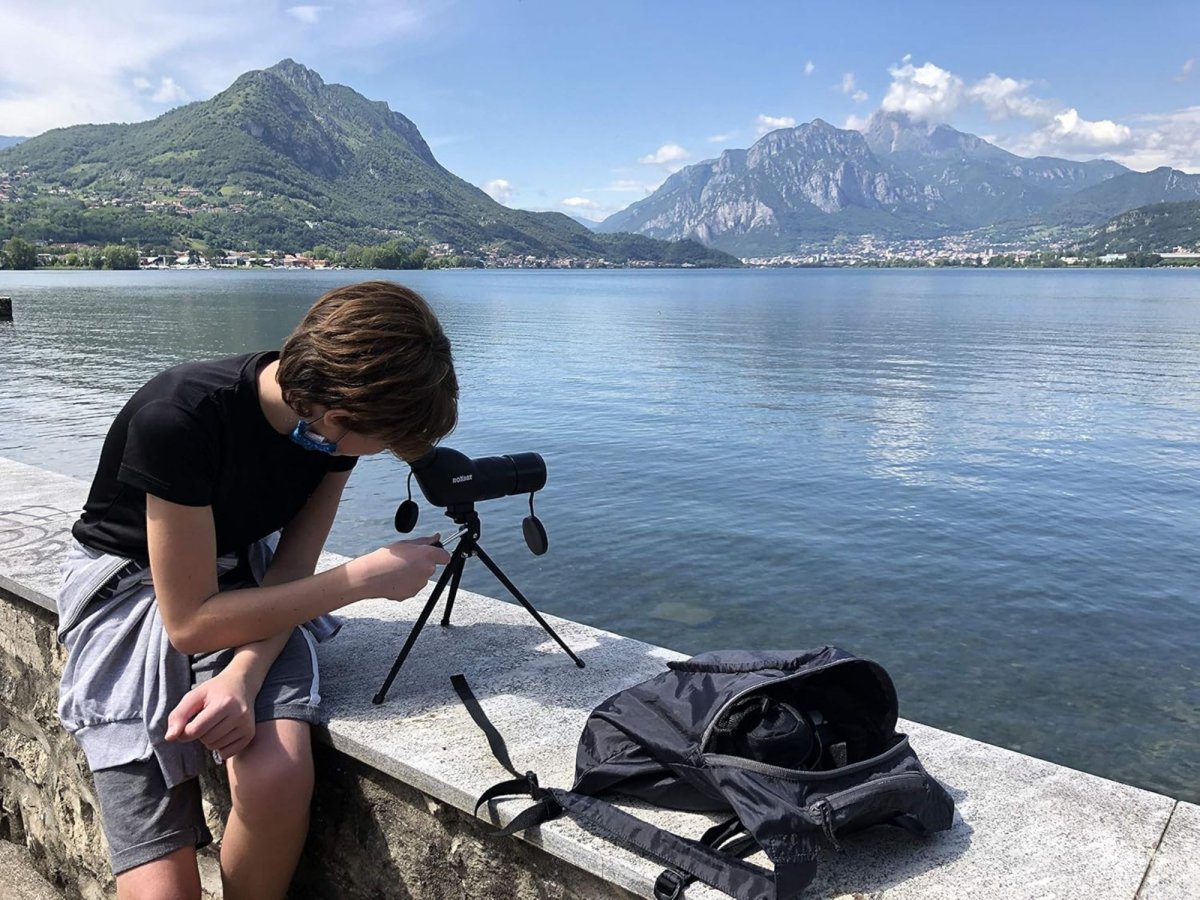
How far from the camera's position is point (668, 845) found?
1.95 metres

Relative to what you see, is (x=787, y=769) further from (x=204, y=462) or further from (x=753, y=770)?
(x=204, y=462)

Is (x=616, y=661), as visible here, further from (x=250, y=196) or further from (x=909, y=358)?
(x=250, y=196)

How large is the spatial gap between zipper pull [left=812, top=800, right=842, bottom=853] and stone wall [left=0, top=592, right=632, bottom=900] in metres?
0.49

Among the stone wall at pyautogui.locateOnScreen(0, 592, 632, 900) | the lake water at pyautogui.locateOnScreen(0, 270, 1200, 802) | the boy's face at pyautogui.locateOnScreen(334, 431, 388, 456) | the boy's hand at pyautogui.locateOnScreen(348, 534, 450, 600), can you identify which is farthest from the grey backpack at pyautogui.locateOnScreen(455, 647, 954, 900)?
the lake water at pyautogui.locateOnScreen(0, 270, 1200, 802)

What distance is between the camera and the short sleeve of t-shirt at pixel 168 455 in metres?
2.21

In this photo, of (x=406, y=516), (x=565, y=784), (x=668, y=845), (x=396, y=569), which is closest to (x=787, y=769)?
(x=668, y=845)

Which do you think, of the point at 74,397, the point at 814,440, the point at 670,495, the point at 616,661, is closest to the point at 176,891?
the point at 616,661

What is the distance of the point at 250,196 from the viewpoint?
186 metres

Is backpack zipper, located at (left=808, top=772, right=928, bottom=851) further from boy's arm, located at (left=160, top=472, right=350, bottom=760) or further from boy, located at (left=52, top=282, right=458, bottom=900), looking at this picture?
boy's arm, located at (left=160, top=472, right=350, bottom=760)

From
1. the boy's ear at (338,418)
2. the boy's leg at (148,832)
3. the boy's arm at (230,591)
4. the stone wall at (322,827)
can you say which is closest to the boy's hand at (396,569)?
the boy's arm at (230,591)

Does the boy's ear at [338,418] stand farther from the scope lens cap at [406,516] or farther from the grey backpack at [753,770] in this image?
the grey backpack at [753,770]

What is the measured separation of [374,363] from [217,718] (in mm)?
1008

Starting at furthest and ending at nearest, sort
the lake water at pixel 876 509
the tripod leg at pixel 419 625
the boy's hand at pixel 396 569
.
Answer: the lake water at pixel 876 509 → the tripod leg at pixel 419 625 → the boy's hand at pixel 396 569

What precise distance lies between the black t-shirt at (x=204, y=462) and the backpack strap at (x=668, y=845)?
1.03 meters
